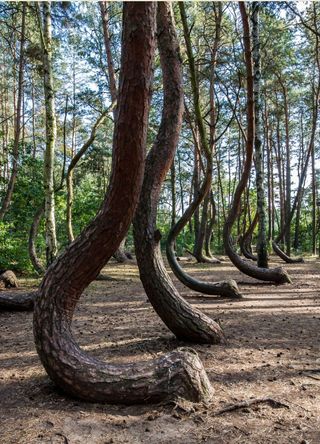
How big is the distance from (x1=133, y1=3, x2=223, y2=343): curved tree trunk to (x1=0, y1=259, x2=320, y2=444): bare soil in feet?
0.86

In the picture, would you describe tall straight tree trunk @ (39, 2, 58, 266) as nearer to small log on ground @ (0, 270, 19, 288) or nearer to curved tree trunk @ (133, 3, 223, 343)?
small log on ground @ (0, 270, 19, 288)

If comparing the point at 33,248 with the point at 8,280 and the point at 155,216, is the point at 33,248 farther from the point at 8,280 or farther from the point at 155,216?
the point at 155,216

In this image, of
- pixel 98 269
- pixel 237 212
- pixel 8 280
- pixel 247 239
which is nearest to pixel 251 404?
pixel 98 269

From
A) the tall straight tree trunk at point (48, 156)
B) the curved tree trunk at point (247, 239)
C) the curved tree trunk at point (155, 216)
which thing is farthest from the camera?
the curved tree trunk at point (247, 239)

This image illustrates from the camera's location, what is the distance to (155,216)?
4332 mm

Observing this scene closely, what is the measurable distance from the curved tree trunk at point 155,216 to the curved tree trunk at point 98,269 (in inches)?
40.2

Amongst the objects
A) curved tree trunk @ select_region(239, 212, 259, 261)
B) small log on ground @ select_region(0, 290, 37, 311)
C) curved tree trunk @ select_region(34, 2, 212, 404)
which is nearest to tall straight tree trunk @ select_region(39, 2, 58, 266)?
small log on ground @ select_region(0, 290, 37, 311)

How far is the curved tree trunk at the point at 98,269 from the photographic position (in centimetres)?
269

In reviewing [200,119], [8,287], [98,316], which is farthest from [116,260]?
[200,119]

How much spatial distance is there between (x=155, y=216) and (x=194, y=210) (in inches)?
53.7

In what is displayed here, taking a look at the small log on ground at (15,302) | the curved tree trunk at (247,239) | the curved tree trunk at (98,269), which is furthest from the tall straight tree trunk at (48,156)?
the curved tree trunk at (247,239)

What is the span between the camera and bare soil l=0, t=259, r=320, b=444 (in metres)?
2.59

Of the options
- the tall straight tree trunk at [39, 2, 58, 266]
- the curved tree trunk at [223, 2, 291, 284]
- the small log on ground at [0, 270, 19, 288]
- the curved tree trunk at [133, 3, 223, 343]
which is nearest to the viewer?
the curved tree trunk at [133, 3, 223, 343]

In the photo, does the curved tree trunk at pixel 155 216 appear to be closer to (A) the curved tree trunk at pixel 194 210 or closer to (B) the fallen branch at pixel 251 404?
(A) the curved tree trunk at pixel 194 210
